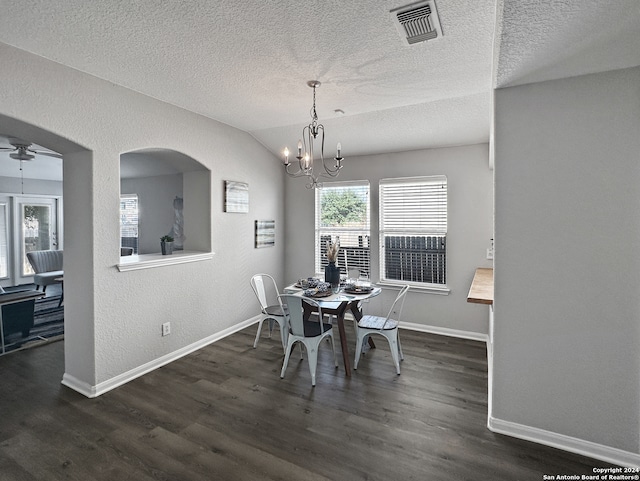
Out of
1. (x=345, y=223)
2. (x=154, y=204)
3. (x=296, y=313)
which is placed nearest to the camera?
(x=296, y=313)

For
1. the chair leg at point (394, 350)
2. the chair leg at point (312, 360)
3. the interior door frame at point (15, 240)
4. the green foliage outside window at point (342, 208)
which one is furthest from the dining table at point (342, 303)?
the interior door frame at point (15, 240)

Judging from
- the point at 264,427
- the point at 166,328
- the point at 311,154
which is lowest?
the point at 264,427

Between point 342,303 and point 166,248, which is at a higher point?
point 166,248

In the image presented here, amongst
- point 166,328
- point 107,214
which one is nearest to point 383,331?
point 166,328

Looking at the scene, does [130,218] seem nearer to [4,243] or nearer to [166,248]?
[166,248]

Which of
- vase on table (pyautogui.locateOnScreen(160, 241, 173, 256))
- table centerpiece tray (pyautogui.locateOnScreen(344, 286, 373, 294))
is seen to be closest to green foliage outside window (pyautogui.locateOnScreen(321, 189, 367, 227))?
table centerpiece tray (pyautogui.locateOnScreen(344, 286, 373, 294))

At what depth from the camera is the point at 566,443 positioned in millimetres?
2189

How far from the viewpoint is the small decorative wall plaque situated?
4301 millimetres

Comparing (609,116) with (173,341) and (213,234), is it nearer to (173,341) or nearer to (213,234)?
(213,234)

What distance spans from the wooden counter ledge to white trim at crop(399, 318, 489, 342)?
828 millimetres

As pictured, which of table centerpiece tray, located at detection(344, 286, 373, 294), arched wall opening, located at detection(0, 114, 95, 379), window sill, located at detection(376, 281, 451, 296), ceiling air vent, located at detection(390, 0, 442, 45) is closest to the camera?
ceiling air vent, located at detection(390, 0, 442, 45)

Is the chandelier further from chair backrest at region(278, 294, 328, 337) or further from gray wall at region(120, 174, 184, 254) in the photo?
gray wall at region(120, 174, 184, 254)

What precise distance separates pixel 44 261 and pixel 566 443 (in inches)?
349

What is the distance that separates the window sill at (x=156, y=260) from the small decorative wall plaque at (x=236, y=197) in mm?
684
